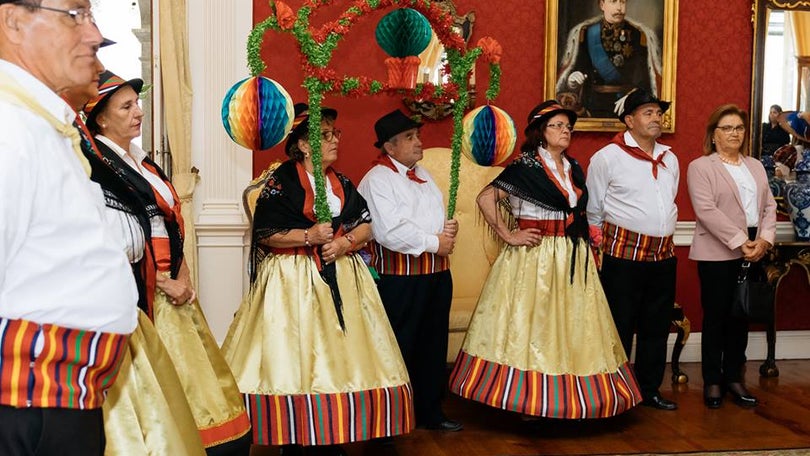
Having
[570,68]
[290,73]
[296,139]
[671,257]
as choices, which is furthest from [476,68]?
[296,139]

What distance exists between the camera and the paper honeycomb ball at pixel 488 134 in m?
4.05

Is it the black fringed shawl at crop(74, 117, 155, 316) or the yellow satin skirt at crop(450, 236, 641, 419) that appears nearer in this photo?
the black fringed shawl at crop(74, 117, 155, 316)

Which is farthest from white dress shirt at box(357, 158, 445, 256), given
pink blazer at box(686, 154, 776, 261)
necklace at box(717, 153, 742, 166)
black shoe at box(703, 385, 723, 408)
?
black shoe at box(703, 385, 723, 408)

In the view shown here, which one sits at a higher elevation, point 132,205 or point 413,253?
point 132,205

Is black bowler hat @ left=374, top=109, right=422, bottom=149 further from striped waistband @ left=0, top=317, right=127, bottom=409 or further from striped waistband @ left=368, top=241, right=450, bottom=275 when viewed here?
striped waistband @ left=0, top=317, right=127, bottom=409

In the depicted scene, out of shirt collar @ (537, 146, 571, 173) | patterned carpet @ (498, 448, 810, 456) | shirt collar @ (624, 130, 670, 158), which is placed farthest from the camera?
shirt collar @ (624, 130, 670, 158)

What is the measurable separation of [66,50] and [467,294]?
13.5 ft

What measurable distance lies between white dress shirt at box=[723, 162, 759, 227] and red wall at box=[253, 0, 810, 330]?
106cm

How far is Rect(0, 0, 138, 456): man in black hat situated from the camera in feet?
4.71

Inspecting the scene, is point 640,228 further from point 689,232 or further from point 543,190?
point 689,232

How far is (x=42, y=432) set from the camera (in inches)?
60.3

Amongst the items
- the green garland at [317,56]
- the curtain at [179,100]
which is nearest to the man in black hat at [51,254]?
Result: the green garland at [317,56]

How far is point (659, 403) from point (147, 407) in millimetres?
3317

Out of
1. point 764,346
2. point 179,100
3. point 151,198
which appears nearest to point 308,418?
point 151,198
